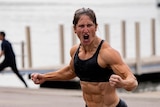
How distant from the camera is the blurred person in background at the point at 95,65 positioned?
3.79 meters

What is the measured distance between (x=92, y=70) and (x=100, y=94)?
0.76 ft

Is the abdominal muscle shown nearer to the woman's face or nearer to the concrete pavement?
the woman's face

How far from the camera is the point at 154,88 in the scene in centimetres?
1355

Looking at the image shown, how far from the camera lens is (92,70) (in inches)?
154

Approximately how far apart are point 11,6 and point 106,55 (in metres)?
149

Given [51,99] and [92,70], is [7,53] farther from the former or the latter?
[92,70]

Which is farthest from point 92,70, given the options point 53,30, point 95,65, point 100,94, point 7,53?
point 53,30

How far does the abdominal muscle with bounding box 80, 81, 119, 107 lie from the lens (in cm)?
397

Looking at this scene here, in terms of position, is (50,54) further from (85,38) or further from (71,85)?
(85,38)

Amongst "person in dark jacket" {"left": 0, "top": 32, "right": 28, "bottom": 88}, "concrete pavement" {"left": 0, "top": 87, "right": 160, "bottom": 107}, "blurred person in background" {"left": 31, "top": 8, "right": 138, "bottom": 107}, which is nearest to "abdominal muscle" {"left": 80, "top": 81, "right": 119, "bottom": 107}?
"blurred person in background" {"left": 31, "top": 8, "right": 138, "bottom": 107}

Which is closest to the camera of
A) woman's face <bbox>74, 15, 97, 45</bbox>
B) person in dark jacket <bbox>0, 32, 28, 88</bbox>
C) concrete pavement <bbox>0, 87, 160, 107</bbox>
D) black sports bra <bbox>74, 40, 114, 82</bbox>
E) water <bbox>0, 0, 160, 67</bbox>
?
woman's face <bbox>74, 15, 97, 45</bbox>

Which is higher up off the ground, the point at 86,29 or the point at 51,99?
the point at 86,29

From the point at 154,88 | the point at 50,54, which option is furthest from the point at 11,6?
the point at 154,88

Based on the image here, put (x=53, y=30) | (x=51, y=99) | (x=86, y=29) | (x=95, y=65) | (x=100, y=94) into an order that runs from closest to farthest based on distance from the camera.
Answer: (x=86, y=29)
(x=95, y=65)
(x=100, y=94)
(x=51, y=99)
(x=53, y=30)
